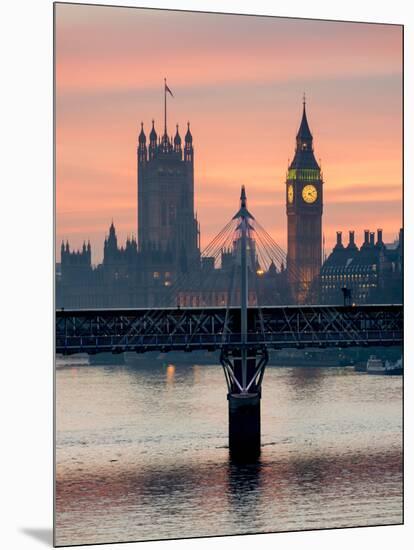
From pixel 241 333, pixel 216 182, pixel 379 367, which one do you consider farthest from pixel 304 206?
pixel 379 367

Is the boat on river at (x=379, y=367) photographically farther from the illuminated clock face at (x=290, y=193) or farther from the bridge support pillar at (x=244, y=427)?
the illuminated clock face at (x=290, y=193)

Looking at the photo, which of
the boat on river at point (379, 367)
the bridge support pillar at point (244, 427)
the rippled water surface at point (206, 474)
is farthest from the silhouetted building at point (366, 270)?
the bridge support pillar at point (244, 427)

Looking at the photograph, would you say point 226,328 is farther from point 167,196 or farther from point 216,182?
point 216,182

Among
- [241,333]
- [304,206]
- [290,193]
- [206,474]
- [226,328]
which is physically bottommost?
[206,474]

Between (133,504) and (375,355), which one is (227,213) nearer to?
(133,504)

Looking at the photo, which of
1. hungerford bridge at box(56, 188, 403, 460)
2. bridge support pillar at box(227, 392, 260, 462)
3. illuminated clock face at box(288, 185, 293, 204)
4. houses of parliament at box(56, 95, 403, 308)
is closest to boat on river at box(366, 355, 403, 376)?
hungerford bridge at box(56, 188, 403, 460)

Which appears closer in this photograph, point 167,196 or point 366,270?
point 167,196
